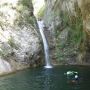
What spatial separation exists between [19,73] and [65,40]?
13.4 metres

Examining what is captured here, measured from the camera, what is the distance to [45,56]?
55.2 m

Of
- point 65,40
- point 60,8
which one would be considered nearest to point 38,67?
point 65,40

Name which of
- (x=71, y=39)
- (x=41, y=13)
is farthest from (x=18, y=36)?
(x=41, y=13)

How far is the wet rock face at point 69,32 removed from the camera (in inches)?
2105

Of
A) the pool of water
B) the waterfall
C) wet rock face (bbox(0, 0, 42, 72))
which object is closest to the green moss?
wet rock face (bbox(0, 0, 42, 72))

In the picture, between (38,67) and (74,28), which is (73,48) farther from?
(38,67)

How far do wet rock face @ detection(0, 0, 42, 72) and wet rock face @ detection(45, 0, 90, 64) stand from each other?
3.75 metres

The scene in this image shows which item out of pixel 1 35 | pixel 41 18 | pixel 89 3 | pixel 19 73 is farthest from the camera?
pixel 41 18

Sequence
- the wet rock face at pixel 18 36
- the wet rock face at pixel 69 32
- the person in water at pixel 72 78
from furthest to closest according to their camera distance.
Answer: the wet rock face at pixel 69 32
the wet rock face at pixel 18 36
the person in water at pixel 72 78

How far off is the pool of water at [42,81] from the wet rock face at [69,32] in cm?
686

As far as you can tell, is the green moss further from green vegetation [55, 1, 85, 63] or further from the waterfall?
green vegetation [55, 1, 85, 63]

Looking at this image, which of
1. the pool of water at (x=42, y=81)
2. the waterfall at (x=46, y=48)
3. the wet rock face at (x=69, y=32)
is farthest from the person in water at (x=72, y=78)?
the waterfall at (x=46, y=48)

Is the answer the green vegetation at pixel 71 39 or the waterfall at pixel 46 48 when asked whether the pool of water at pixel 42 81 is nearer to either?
the waterfall at pixel 46 48

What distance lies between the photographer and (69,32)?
56.0 meters
